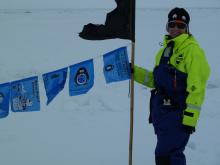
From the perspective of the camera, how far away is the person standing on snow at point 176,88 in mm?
4035

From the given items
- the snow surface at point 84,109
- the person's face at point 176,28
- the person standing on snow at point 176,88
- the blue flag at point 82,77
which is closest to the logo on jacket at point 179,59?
the person standing on snow at point 176,88

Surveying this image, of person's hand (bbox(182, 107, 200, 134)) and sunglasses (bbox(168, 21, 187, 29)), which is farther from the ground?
sunglasses (bbox(168, 21, 187, 29))

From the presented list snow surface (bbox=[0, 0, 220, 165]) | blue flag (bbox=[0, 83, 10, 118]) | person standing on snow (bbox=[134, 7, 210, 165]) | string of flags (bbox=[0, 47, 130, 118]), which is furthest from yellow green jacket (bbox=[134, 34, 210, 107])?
snow surface (bbox=[0, 0, 220, 165])

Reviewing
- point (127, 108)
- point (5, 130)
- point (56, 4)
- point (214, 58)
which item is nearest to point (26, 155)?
point (5, 130)

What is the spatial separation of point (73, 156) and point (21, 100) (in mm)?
1374

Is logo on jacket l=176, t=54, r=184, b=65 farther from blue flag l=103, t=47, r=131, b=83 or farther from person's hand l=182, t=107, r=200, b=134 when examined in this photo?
blue flag l=103, t=47, r=131, b=83

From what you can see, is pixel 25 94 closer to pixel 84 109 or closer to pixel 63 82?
pixel 63 82

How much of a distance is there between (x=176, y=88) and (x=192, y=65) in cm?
25

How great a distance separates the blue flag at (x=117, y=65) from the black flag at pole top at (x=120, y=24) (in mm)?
156

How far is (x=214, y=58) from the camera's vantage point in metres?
10.5

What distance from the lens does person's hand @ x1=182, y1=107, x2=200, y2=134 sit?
3992mm

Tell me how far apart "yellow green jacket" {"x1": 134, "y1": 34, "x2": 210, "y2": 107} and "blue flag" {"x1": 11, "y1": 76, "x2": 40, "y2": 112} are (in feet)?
4.74

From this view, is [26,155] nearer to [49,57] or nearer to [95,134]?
[95,134]

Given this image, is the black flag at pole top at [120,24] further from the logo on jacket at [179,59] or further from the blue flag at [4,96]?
the blue flag at [4,96]
